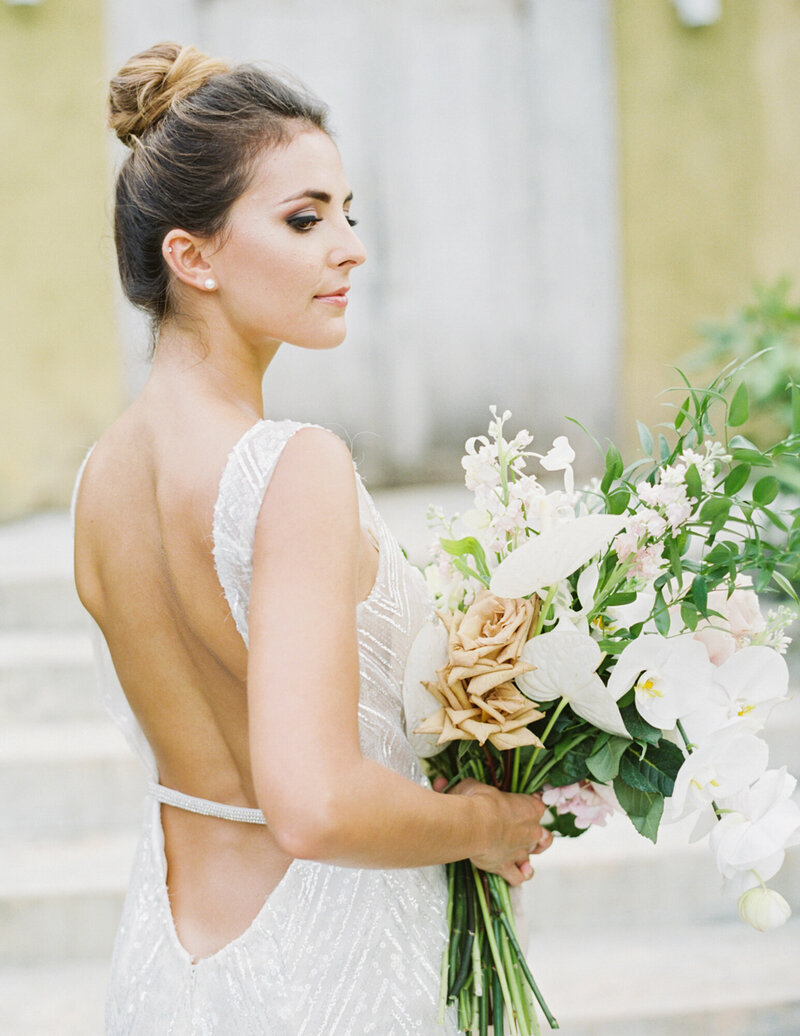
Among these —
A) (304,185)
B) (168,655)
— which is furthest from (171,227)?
(168,655)

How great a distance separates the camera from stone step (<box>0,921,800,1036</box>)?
2.88 meters

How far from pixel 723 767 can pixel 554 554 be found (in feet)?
1.06

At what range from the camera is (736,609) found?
136 cm

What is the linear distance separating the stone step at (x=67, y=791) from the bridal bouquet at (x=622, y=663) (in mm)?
2334

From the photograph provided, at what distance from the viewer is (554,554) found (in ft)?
3.98

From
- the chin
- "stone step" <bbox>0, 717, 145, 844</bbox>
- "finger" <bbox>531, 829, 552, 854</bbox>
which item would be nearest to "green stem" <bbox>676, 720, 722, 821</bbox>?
"finger" <bbox>531, 829, 552, 854</bbox>

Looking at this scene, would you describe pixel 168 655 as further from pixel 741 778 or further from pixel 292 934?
pixel 741 778

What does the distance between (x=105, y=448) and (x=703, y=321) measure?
4.55 meters

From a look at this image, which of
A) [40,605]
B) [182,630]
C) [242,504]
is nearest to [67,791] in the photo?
[40,605]

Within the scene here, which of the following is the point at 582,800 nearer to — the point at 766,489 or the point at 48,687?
the point at 766,489

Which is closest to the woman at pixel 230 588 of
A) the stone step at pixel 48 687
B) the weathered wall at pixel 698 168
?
the stone step at pixel 48 687

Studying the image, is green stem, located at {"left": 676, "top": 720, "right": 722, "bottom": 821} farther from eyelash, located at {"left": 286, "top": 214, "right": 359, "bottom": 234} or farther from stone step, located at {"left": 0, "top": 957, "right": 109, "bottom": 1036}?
stone step, located at {"left": 0, "top": 957, "right": 109, "bottom": 1036}

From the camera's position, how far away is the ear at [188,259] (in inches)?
49.1

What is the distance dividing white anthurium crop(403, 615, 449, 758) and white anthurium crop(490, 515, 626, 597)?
0.36ft
